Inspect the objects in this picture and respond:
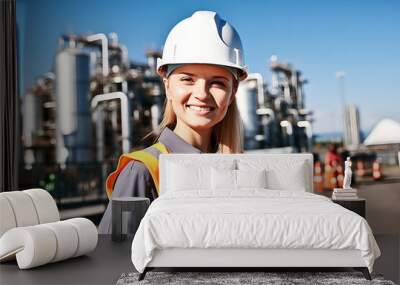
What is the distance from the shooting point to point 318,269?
12.1 ft

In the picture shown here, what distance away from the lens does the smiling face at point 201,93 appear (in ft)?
15.7

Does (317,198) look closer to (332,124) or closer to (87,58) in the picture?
(332,124)

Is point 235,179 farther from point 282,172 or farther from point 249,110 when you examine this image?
point 249,110

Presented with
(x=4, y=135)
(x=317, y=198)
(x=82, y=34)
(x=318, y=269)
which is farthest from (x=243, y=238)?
(x=82, y=34)

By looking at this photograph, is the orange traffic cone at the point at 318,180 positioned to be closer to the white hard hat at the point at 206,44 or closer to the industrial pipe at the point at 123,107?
the industrial pipe at the point at 123,107

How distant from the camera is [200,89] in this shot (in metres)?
4.79

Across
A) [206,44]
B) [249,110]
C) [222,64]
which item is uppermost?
[206,44]

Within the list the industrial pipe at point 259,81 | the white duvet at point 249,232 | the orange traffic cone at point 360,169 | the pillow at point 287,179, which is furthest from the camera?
the orange traffic cone at point 360,169

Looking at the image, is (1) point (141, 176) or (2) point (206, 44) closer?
(1) point (141, 176)

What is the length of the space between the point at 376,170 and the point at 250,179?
2.68 m

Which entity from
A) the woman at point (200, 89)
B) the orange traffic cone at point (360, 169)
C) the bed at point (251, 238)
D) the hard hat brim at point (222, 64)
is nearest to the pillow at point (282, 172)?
the woman at point (200, 89)

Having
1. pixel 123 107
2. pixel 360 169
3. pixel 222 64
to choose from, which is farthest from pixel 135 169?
pixel 360 169

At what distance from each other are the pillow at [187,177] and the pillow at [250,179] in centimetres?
17

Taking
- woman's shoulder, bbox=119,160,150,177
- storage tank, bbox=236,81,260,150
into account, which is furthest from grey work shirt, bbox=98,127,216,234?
storage tank, bbox=236,81,260,150
